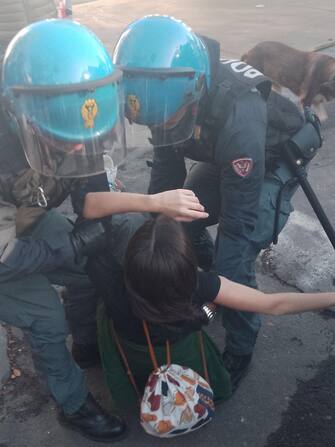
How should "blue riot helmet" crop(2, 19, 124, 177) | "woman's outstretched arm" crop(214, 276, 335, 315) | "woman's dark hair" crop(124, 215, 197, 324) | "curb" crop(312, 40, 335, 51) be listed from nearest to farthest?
"blue riot helmet" crop(2, 19, 124, 177), "woman's dark hair" crop(124, 215, 197, 324), "woman's outstretched arm" crop(214, 276, 335, 315), "curb" crop(312, 40, 335, 51)

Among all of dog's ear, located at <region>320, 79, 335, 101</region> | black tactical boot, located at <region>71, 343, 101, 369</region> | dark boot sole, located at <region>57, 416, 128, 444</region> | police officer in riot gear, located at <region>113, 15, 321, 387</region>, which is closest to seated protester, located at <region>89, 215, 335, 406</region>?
dark boot sole, located at <region>57, 416, 128, 444</region>

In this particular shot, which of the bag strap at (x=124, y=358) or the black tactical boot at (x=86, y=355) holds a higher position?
the bag strap at (x=124, y=358)

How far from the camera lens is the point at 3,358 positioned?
2684 mm

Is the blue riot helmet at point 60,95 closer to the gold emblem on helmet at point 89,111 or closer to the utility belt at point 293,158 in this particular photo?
the gold emblem on helmet at point 89,111

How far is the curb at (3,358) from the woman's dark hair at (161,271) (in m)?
1.09

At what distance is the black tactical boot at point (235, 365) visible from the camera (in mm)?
2494

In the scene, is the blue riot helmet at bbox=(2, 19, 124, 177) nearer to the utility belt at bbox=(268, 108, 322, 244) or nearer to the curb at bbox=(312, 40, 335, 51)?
the utility belt at bbox=(268, 108, 322, 244)

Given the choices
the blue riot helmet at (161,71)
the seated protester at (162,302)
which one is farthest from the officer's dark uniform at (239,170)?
the seated protester at (162,302)

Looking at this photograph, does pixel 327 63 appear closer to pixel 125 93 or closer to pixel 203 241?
pixel 203 241

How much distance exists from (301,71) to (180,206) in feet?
13.9

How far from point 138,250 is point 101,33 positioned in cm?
778

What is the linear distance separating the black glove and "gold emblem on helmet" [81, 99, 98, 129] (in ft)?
1.53

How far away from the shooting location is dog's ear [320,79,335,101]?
5.37 meters

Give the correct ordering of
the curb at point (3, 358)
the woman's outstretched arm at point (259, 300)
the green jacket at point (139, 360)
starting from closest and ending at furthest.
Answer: the woman's outstretched arm at point (259, 300), the green jacket at point (139, 360), the curb at point (3, 358)
